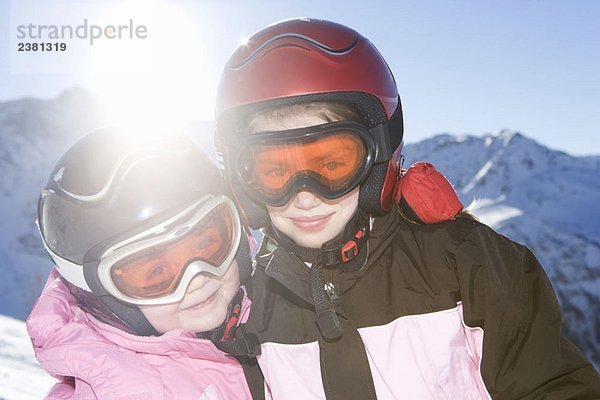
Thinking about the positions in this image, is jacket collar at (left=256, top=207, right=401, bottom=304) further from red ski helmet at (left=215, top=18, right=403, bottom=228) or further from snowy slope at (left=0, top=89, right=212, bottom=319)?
snowy slope at (left=0, top=89, right=212, bottom=319)

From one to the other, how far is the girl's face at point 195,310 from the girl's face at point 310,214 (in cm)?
51

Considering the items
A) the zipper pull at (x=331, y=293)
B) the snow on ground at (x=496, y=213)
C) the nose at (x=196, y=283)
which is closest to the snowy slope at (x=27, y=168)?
the nose at (x=196, y=283)

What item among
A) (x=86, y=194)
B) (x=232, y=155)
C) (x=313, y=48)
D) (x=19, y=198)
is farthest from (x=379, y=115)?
(x=19, y=198)

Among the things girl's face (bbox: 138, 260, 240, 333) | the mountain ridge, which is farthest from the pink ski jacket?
the mountain ridge

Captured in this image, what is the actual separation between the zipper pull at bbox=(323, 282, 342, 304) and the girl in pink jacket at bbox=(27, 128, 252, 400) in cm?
48

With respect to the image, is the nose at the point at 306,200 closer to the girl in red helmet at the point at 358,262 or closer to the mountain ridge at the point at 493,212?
the girl in red helmet at the point at 358,262

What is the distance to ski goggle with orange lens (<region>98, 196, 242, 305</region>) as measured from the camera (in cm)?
231

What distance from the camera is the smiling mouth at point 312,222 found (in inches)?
91.9

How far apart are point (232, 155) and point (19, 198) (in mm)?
69903

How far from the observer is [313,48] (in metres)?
2.39

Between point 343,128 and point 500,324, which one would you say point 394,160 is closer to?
point 343,128

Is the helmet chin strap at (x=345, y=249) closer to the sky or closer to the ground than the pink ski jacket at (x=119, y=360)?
closer to the sky

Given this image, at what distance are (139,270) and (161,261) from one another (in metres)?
0.11

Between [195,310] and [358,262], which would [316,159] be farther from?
[195,310]
